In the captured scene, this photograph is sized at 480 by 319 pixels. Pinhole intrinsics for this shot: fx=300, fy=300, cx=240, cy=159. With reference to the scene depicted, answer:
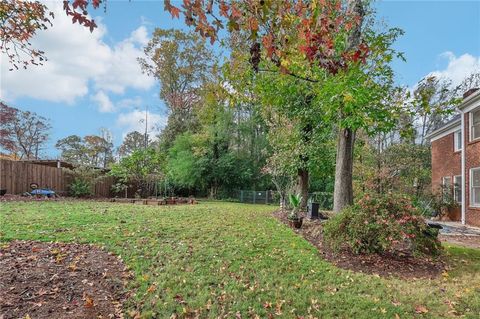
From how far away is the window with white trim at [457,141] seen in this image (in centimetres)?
1420

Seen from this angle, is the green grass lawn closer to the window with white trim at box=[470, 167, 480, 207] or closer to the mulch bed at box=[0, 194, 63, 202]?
the mulch bed at box=[0, 194, 63, 202]

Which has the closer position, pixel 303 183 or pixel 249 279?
pixel 249 279

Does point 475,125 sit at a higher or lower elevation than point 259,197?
higher

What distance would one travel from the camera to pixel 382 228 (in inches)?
216

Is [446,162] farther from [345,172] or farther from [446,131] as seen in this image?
[345,172]

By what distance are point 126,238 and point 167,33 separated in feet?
77.7

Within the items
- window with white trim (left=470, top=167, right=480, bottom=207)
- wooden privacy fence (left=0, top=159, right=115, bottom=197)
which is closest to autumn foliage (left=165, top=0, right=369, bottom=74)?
window with white trim (left=470, top=167, right=480, bottom=207)

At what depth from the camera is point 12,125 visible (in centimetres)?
2375

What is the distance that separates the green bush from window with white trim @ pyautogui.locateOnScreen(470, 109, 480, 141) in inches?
724

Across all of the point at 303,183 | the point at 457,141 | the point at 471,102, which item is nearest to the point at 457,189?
the point at 457,141

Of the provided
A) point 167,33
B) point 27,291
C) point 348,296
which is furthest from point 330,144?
point 167,33

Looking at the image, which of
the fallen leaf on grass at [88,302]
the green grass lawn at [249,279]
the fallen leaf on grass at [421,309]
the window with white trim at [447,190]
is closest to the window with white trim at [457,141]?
the window with white trim at [447,190]

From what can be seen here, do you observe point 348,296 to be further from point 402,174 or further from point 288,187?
point 402,174

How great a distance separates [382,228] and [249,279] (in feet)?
8.90
